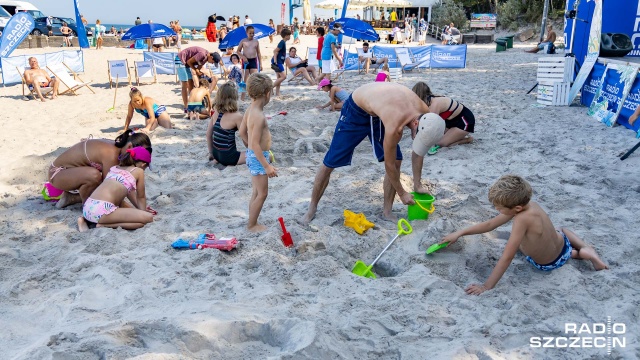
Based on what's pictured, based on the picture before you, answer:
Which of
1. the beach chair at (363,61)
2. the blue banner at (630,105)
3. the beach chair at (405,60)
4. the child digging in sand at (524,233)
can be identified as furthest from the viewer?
the beach chair at (363,61)

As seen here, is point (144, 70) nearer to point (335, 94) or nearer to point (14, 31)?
point (14, 31)

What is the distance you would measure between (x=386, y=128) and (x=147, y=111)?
4.91m

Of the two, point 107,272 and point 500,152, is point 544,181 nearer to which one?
point 500,152

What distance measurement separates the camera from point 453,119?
5.76 metres

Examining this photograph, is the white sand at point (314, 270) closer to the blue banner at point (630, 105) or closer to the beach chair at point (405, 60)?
the blue banner at point (630, 105)

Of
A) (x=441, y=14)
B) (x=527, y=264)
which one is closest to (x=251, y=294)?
(x=527, y=264)

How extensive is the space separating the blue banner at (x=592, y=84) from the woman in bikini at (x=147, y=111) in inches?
269

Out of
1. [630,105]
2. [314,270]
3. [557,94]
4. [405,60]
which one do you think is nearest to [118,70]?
[405,60]

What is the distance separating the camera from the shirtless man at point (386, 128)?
343cm

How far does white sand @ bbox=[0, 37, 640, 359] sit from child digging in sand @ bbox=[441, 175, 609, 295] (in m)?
0.09

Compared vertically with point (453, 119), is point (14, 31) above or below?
above

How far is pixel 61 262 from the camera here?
3492 millimetres

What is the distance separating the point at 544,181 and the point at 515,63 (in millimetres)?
11191

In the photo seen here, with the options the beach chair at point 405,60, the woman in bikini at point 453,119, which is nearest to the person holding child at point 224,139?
the woman in bikini at point 453,119
